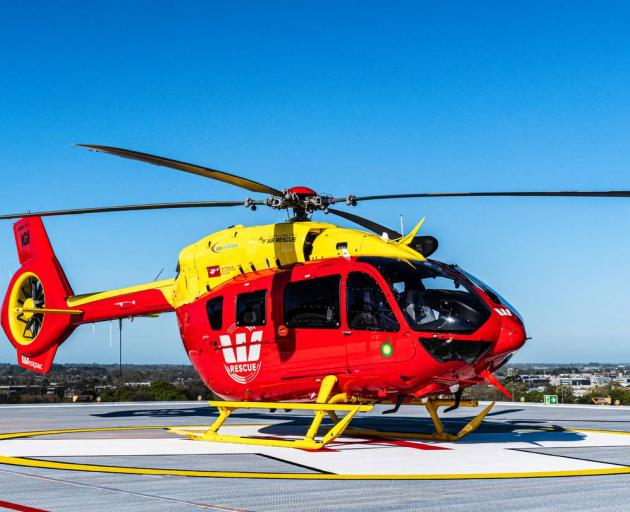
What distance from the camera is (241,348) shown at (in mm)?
14484

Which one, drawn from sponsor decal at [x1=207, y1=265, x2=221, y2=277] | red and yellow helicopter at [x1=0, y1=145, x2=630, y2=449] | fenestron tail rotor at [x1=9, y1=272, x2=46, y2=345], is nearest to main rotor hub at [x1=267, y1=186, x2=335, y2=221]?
red and yellow helicopter at [x1=0, y1=145, x2=630, y2=449]

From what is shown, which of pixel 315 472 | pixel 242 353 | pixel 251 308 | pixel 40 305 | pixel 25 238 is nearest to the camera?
pixel 315 472

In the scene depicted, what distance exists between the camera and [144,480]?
8898 mm

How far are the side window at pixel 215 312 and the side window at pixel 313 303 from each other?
171 cm

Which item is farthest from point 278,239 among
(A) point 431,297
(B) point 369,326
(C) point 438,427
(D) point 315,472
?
(D) point 315,472

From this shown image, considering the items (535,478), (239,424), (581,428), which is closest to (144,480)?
(535,478)

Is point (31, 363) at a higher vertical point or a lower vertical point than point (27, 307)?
lower

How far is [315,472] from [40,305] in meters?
13.7

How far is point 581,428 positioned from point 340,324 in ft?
25.7

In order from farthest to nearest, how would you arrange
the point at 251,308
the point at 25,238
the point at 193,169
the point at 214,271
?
1. the point at 25,238
2. the point at 214,271
3. the point at 251,308
4. the point at 193,169

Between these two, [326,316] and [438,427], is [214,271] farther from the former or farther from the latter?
[438,427]

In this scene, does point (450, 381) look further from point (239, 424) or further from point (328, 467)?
point (239, 424)

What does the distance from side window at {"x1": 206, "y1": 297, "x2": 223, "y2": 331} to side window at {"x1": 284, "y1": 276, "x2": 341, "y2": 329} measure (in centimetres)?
171

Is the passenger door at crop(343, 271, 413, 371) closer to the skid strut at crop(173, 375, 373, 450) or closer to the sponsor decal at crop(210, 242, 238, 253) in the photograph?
the skid strut at crop(173, 375, 373, 450)
